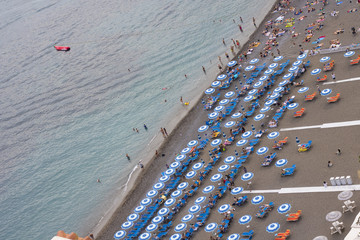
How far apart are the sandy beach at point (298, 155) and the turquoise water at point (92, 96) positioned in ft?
20.0

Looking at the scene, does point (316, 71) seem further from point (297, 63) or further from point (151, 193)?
point (151, 193)

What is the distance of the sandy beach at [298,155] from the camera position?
41156 mm

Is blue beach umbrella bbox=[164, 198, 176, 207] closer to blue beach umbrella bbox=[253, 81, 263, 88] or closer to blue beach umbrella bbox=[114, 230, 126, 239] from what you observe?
blue beach umbrella bbox=[114, 230, 126, 239]

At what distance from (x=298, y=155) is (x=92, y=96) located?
2116 inches

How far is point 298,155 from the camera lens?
48.2 m

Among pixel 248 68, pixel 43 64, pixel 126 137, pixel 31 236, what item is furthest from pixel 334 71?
pixel 43 64

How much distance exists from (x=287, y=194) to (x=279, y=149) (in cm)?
786

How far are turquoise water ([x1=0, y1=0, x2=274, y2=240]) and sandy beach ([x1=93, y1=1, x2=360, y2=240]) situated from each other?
6.11m

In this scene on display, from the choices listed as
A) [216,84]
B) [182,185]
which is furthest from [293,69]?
[182,185]

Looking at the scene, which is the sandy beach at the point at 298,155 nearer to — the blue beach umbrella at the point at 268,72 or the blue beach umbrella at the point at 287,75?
the blue beach umbrella at the point at 287,75

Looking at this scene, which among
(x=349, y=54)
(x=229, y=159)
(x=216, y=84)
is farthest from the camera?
(x=216, y=84)

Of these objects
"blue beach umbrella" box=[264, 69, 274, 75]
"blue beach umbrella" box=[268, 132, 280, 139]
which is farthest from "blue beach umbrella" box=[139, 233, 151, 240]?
"blue beach umbrella" box=[264, 69, 274, 75]

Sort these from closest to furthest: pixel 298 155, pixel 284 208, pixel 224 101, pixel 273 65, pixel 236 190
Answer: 1. pixel 284 208
2. pixel 236 190
3. pixel 298 155
4. pixel 224 101
5. pixel 273 65

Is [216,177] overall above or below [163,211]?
above
